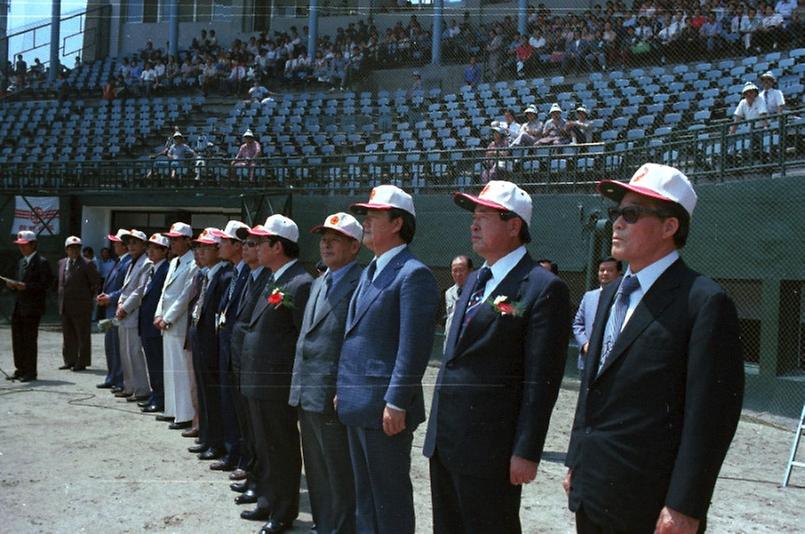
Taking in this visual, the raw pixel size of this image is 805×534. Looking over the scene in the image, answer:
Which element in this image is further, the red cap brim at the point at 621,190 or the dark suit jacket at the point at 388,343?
the dark suit jacket at the point at 388,343

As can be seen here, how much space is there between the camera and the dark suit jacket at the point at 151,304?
883 centimetres

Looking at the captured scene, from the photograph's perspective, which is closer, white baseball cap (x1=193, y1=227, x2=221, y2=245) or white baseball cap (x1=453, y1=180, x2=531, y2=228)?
white baseball cap (x1=453, y1=180, x2=531, y2=228)

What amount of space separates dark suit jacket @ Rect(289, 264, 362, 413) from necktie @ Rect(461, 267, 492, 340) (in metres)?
1.13

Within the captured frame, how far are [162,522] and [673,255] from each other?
11.5ft

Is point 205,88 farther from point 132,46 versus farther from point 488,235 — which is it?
point 488,235

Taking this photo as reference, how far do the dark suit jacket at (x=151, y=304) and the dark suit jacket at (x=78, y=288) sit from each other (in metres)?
3.15

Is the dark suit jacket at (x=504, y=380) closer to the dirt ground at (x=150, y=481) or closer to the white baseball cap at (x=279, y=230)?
the dirt ground at (x=150, y=481)

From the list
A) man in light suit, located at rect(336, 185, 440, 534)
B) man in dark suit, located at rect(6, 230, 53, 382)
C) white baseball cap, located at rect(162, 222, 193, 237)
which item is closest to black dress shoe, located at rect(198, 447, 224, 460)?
white baseball cap, located at rect(162, 222, 193, 237)

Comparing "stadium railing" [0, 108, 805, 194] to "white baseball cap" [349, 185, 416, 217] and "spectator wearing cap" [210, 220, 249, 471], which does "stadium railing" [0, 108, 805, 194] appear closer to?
"spectator wearing cap" [210, 220, 249, 471]

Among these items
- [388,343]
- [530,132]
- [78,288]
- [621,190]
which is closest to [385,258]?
[388,343]

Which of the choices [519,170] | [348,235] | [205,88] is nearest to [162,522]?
[348,235]

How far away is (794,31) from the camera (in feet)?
46.7

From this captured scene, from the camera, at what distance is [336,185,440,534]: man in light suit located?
13.1ft

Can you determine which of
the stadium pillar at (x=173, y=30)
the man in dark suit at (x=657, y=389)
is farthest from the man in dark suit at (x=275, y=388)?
the stadium pillar at (x=173, y=30)
